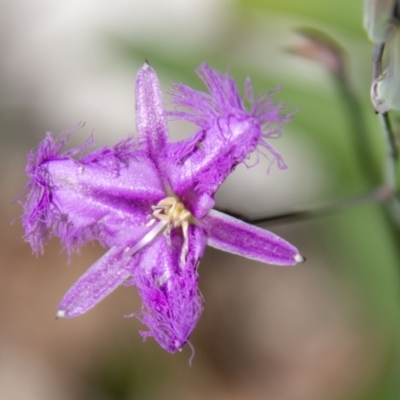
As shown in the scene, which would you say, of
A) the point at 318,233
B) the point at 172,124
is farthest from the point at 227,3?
the point at 318,233

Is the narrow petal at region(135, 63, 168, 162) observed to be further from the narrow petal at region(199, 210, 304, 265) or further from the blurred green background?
the blurred green background

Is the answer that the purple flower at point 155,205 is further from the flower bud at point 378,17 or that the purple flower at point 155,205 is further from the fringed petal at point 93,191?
the flower bud at point 378,17

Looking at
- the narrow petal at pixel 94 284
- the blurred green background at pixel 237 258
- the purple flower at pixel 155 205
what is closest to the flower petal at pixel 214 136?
the purple flower at pixel 155 205

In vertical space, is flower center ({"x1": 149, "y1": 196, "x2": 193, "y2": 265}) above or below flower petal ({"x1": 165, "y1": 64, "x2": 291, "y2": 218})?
below

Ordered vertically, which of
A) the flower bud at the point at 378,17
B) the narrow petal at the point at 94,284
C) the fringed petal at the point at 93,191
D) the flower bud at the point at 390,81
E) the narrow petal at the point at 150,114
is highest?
the flower bud at the point at 378,17

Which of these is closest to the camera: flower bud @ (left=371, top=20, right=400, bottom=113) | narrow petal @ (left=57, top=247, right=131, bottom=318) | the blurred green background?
flower bud @ (left=371, top=20, right=400, bottom=113)

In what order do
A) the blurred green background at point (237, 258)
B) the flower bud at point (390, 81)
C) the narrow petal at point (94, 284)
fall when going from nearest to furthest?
the flower bud at point (390, 81)
the narrow petal at point (94, 284)
the blurred green background at point (237, 258)

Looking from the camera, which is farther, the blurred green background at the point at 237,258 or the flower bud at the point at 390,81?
the blurred green background at the point at 237,258

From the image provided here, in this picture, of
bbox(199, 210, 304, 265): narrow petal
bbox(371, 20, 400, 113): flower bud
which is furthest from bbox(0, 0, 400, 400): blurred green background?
bbox(199, 210, 304, 265): narrow petal
